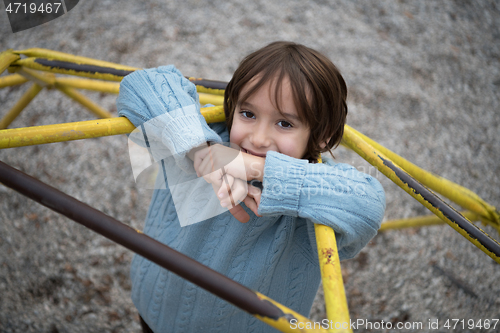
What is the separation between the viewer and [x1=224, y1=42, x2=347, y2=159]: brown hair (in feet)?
2.13

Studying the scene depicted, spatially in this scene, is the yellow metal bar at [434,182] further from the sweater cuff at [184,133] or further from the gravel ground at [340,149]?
the sweater cuff at [184,133]

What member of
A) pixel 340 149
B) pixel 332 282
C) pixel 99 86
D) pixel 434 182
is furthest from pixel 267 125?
pixel 340 149

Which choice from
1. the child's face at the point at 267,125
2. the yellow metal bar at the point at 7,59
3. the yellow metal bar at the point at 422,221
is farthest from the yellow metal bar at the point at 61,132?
the yellow metal bar at the point at 422,221

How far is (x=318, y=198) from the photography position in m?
0.59

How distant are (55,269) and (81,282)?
0.48ft

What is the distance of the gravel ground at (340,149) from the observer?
169 centimetres

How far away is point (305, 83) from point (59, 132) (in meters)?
0.43

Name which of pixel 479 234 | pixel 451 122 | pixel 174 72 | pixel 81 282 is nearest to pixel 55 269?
pixel 81 282

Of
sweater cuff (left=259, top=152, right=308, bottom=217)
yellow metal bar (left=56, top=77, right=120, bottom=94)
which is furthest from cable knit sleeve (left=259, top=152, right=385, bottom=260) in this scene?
yellow metal bar (left=56, top=77, right=120, bottom=94)

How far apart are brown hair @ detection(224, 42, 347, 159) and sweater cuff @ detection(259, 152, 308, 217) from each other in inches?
4.5

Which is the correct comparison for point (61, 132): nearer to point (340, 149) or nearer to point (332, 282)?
point (332, 282)

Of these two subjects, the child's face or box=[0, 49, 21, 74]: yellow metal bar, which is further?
box=[0, 49, 21, 74]: yellow metal bar

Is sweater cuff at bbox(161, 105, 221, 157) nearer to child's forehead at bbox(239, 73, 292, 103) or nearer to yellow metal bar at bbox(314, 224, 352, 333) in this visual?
child's forehead at bbox(239, 73, 292, 103)

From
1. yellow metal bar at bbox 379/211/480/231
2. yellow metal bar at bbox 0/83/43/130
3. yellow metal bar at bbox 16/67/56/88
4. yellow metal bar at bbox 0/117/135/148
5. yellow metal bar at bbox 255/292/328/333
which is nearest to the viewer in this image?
yellow metal bar at bbox 255/292/328/333
